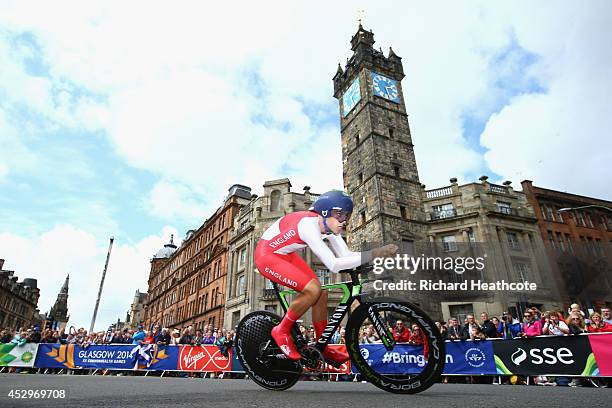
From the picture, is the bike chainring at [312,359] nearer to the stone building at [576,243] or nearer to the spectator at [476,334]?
the spectator at [476,334]

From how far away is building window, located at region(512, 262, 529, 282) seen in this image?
2780 centimetres

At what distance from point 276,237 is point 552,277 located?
102ft

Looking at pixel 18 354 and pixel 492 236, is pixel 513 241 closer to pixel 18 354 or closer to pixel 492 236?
pixel 492 236

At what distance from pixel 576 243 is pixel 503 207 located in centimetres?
846

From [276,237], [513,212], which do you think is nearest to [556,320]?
[276,237]

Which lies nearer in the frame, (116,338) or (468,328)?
(468,328)

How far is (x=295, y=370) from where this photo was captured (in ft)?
11.7

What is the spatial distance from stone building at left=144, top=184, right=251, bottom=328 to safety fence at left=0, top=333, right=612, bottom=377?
22763 mm

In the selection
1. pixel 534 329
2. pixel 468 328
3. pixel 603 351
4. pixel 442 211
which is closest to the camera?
pixel 603 351

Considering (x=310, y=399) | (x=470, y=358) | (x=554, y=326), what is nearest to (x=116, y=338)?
(x=470, y=358)

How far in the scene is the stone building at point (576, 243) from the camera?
956 inches

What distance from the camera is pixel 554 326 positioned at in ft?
27.6

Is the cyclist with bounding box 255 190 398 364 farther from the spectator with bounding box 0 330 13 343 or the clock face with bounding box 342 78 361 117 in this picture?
the clock face with bounding box 342 78 361 117

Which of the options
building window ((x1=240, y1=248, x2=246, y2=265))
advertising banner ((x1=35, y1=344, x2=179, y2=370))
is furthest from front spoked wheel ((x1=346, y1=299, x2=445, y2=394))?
building window ((x1=240, y1=248, x2=246, y2=265))
